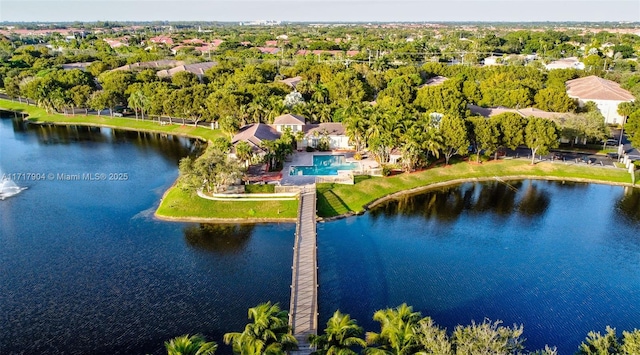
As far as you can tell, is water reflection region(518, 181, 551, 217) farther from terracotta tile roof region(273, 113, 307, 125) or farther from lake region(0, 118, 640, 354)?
terracotta tile roof region(273, 113, 307, 125)

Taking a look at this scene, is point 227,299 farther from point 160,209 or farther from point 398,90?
point 398,90

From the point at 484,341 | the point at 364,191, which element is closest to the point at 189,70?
the point at 364,191

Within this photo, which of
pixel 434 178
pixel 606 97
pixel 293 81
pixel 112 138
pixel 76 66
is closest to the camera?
pixel 434 178

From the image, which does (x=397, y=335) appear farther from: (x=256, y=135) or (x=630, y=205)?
(x=256, y=135)

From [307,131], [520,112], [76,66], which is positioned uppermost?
[76,66]

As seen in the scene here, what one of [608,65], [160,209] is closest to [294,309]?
[160,209]

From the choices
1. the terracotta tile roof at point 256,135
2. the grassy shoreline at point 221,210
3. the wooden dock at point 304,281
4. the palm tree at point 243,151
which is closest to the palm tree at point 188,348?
the wooden dock at point 304,281
